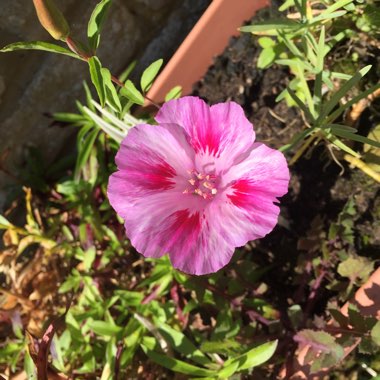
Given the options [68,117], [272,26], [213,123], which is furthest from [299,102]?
[68,117]

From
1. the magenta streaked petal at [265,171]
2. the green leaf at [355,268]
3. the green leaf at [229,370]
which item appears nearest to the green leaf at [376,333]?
the green leaf at [355,268]

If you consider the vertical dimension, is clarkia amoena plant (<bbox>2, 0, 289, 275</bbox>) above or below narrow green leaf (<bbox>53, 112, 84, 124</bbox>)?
above

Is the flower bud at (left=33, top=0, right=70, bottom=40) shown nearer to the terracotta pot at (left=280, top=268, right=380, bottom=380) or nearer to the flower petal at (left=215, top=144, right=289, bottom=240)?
the flower petal at (left=215, top=144, right=289, bottom=240)

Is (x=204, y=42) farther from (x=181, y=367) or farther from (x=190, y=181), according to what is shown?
(x=181, y=367)

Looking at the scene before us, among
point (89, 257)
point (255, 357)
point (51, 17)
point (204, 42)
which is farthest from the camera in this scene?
point (204, 42)

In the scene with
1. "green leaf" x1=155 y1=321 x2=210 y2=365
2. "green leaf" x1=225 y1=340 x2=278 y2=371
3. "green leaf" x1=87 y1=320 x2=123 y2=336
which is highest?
"green leaf" x1=225 y1=340 x2=278 y2=371

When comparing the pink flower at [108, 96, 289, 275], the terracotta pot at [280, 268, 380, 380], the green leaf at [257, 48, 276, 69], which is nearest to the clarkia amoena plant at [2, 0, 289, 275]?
the pink flower at [108, 96, 289, 275]
